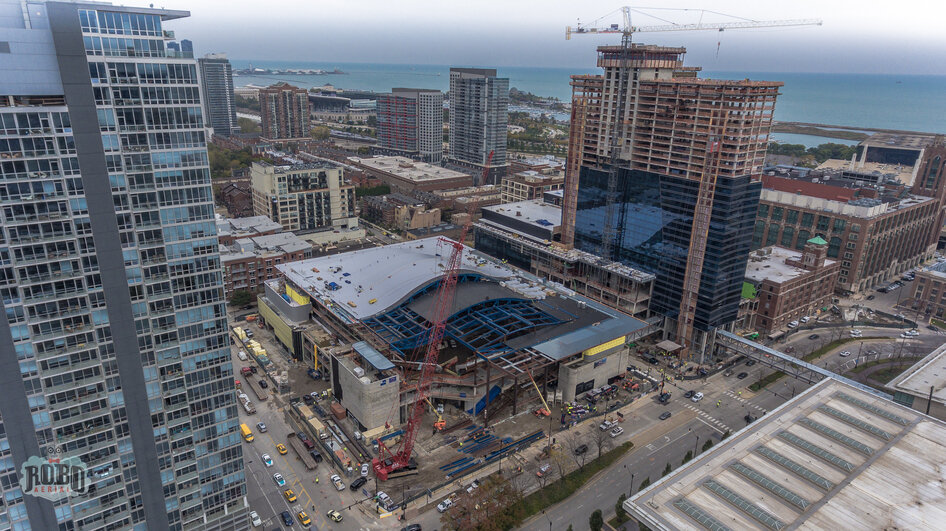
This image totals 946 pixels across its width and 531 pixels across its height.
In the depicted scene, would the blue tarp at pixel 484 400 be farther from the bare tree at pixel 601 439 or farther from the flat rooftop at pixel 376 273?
the flat rooftop at pixel 376 273

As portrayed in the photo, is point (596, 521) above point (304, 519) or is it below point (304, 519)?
above

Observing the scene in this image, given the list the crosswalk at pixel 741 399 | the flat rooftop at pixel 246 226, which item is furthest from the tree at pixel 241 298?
the crosswalk at pixel 741 399

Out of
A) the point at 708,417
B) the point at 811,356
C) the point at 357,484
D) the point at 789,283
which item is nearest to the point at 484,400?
the point at 357,484

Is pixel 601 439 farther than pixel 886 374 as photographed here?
No

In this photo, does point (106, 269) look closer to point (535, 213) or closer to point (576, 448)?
point (576, 448)

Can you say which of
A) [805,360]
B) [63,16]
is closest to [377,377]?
[63,16]
